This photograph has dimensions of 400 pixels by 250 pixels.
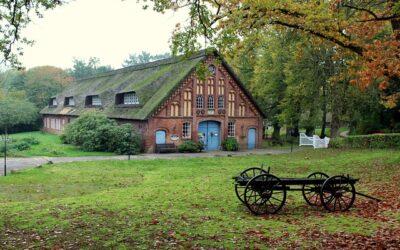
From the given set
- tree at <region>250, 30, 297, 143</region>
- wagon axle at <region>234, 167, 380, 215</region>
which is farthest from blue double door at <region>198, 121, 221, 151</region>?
wagon axle at <region>234, 167, 380, 215</region>

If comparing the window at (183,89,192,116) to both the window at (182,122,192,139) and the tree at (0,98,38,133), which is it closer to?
the window at (182,122,192,139)

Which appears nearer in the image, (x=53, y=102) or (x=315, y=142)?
(x=315, y=142)

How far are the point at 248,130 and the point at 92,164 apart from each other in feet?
57.5

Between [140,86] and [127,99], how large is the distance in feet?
6.52

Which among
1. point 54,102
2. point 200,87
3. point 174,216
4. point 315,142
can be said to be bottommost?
point 174,216

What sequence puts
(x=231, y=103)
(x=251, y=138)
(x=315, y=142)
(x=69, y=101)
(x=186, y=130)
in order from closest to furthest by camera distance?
(x=186, y=130), (x=231, y=103), (x=251, y=138), (x=315, y=142), (x=69, y=101)

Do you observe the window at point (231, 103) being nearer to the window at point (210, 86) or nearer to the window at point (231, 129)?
the window at point (231, 129)

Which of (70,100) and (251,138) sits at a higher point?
(70,100)

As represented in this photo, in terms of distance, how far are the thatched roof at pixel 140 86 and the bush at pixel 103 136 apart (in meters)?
1.62

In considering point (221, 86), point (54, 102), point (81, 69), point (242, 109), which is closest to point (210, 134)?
point (242, 109)

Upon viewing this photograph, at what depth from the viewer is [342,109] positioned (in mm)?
35031

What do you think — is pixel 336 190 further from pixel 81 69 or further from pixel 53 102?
pixel 81 69

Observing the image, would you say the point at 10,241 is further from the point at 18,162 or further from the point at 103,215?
the point at 18,162

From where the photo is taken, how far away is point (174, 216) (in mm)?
10328
